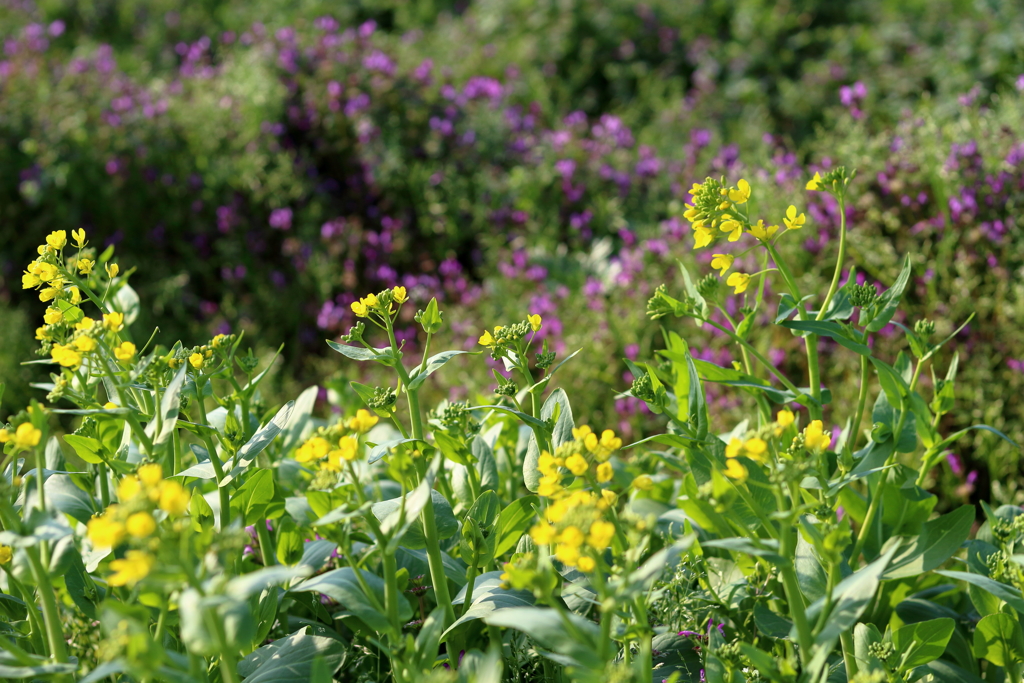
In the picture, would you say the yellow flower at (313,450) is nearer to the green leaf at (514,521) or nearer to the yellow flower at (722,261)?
the green leaf at (514,521)

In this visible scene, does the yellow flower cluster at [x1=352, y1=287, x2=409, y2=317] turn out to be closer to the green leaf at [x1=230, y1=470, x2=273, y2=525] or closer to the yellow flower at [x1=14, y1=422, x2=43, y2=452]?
the green leaf at [x1=230, y1=470, x2=273, y2=525]

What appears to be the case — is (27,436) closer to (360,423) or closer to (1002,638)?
(360,423)

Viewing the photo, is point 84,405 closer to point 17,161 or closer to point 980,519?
point 980,519

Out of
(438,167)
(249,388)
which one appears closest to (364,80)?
(438,167)

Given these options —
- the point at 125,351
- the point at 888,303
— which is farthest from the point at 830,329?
the point at 125,351

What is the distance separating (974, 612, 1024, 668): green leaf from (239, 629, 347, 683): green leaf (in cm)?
120

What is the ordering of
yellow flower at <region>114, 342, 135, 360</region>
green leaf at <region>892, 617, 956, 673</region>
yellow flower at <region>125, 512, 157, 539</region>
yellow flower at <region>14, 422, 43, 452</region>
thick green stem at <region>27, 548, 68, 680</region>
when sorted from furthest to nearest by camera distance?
green leaf at <region>892, 617, 956, 673</region> → yellow flower at <region>114, 342, 135, 360</region> → thick green stem at <region>27, 548, 68, 680</region> → yellow flower at <region>14, 422, 43, 452</region> → yellow flower at <region>125, 512, 157, 539</region>

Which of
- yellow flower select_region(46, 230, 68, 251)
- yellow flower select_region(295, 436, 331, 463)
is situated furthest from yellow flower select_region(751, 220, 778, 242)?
yellow flower select_region(46, 230, 68, 251)

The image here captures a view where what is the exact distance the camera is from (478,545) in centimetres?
156

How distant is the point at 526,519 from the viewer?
160 centimetres

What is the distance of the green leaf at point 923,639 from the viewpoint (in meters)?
1.45

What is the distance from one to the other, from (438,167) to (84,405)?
3.58 metres

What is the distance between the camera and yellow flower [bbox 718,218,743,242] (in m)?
1.52

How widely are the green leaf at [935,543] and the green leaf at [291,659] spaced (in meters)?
1.07
